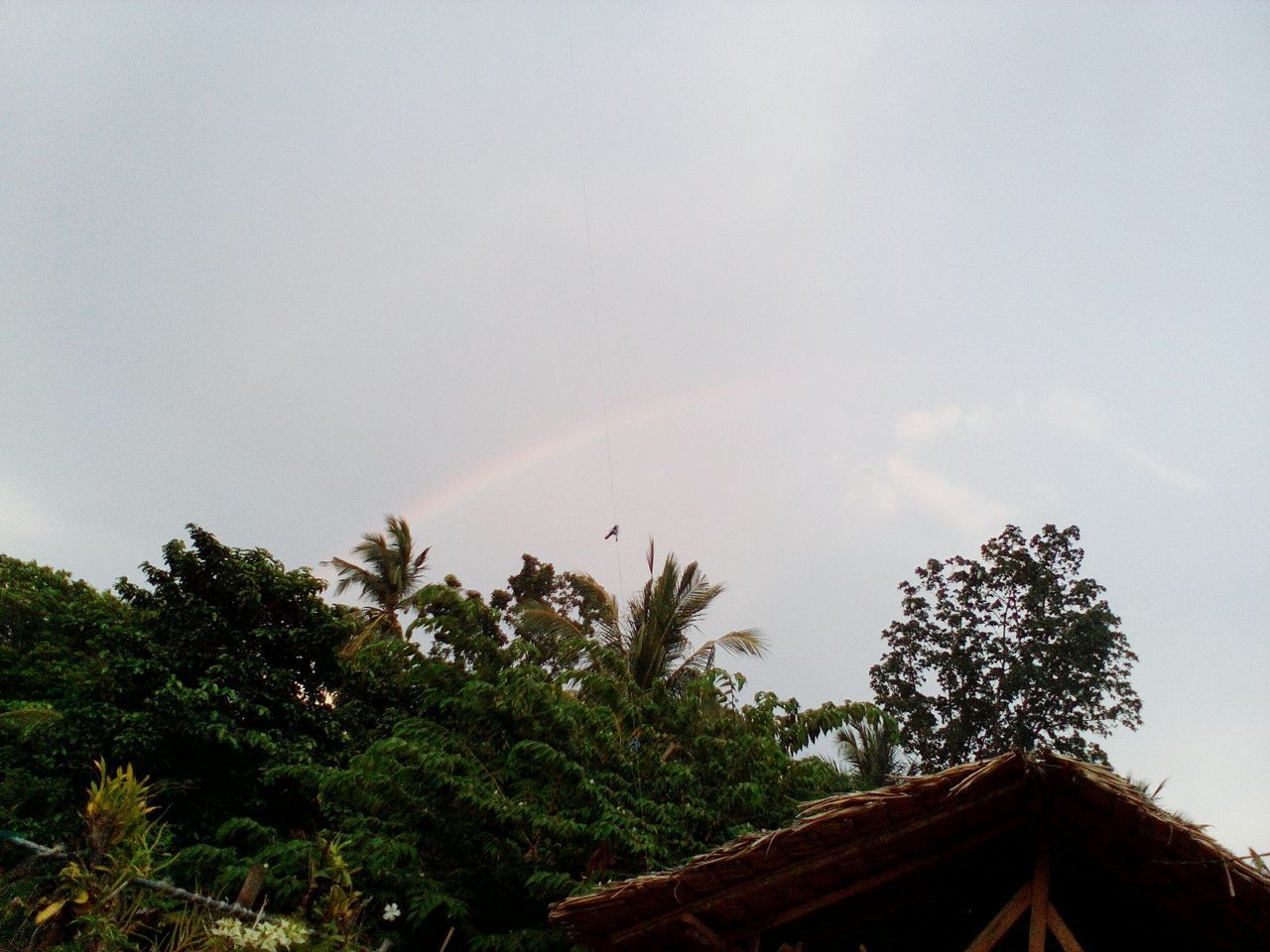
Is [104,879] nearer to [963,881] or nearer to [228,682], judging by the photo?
[963,881]

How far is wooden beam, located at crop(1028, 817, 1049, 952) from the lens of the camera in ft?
11.7

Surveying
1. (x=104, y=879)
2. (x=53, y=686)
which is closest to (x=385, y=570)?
(x=53, y=686)

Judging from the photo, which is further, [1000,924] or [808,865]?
[808,865]

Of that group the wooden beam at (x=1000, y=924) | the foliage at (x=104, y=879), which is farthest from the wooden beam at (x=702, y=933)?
the foliage at (x=104, y=879)

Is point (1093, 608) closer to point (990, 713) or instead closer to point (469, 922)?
point (990, 713)

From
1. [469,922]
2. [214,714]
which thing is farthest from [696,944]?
[214,714]

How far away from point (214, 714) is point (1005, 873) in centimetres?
1044

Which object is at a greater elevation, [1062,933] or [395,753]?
[395,753]

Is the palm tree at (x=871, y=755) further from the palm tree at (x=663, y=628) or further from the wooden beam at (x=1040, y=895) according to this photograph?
the wooden beam at (x=1040, y=895)

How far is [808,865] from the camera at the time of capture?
4039mm

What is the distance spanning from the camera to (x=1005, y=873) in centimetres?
445

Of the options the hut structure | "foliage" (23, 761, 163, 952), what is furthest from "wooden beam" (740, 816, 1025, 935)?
"foliage" (23, 761, 163, 952)

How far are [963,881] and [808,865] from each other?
1.11 metres

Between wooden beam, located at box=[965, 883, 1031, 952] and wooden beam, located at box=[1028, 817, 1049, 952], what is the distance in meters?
0.07
